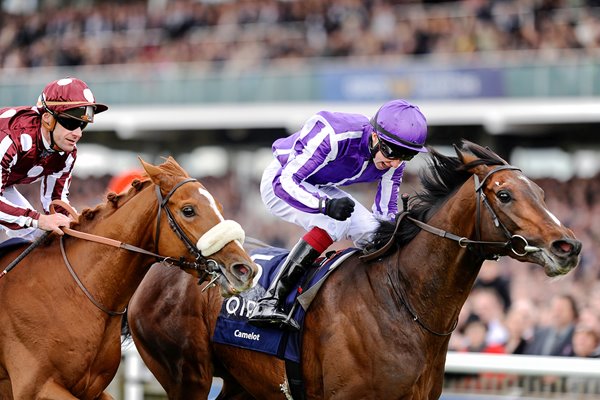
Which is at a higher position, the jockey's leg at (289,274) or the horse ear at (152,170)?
the horse ear at (152,170)

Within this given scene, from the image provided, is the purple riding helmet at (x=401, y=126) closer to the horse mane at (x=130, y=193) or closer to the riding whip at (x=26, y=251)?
the horse mane at (x=130, y=193)

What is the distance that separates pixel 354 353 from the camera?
4.29m

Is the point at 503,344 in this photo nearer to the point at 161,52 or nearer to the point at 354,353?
the point at 354,353

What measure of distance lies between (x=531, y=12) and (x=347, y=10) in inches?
133

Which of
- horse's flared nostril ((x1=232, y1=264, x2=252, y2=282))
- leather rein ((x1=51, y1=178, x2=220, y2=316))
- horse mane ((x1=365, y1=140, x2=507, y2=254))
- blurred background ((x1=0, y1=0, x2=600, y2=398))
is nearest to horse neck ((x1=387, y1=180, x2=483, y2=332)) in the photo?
horse mane ((x1=365, y1=140, x2=507, y2=254))

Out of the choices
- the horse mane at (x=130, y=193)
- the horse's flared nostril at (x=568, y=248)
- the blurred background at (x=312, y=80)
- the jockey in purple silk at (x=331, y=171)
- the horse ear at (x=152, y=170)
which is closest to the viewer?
the horse's flared nostril at (x=568, y=248)

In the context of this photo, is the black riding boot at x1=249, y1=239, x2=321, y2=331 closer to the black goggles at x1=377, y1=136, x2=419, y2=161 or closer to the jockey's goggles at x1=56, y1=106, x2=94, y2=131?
the black goggles at x1=377, y1=136, x2=419, y2=161

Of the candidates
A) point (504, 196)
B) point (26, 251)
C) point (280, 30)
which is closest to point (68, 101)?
point (26, 251)

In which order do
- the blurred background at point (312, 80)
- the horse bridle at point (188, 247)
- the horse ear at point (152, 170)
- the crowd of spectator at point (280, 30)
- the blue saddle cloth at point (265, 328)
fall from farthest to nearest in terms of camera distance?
the crowd of spectator at point (280, 30)
the blurred background at point (312, 80)
the blue saddle cloth at point (265, 328)
the horse ear at point (152, 170)
the horse bridle at point (188, 247)

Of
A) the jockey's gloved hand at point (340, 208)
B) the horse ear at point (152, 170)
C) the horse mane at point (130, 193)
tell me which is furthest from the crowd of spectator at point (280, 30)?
the horse ear at point (152, 170)

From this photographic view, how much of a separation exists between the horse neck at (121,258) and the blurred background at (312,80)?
7.73m

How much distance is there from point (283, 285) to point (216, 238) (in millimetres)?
723

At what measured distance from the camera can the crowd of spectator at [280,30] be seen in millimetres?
14500

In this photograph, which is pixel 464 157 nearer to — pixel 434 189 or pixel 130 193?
pixel 434 189
